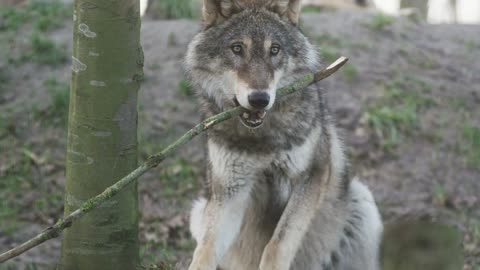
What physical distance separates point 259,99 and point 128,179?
37.1 inches

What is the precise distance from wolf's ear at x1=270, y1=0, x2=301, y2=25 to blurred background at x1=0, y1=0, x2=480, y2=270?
218 cm

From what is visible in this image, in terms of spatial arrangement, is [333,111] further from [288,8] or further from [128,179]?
[128,179]

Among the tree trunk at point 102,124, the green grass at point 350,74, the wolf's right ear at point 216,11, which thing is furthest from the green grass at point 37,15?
the tree trunk at point 102,124

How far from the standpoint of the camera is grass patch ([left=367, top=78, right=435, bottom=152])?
29.7 ft

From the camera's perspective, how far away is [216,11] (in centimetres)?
483

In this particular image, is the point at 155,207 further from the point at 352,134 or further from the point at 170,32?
the point at 170,32

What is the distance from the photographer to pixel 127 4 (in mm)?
4496

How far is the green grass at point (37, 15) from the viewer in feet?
34.9

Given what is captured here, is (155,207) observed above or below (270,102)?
below

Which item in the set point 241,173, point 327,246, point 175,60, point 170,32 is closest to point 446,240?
point 241,173

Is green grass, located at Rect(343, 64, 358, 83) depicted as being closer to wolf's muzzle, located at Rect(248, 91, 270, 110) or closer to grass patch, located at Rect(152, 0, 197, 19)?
grass patch, located at Rect(152, 0, 197, 19)

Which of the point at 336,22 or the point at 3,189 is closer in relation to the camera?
the point at 3,189

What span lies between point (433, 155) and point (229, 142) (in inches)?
195

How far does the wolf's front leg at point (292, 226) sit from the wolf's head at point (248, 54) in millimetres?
712
